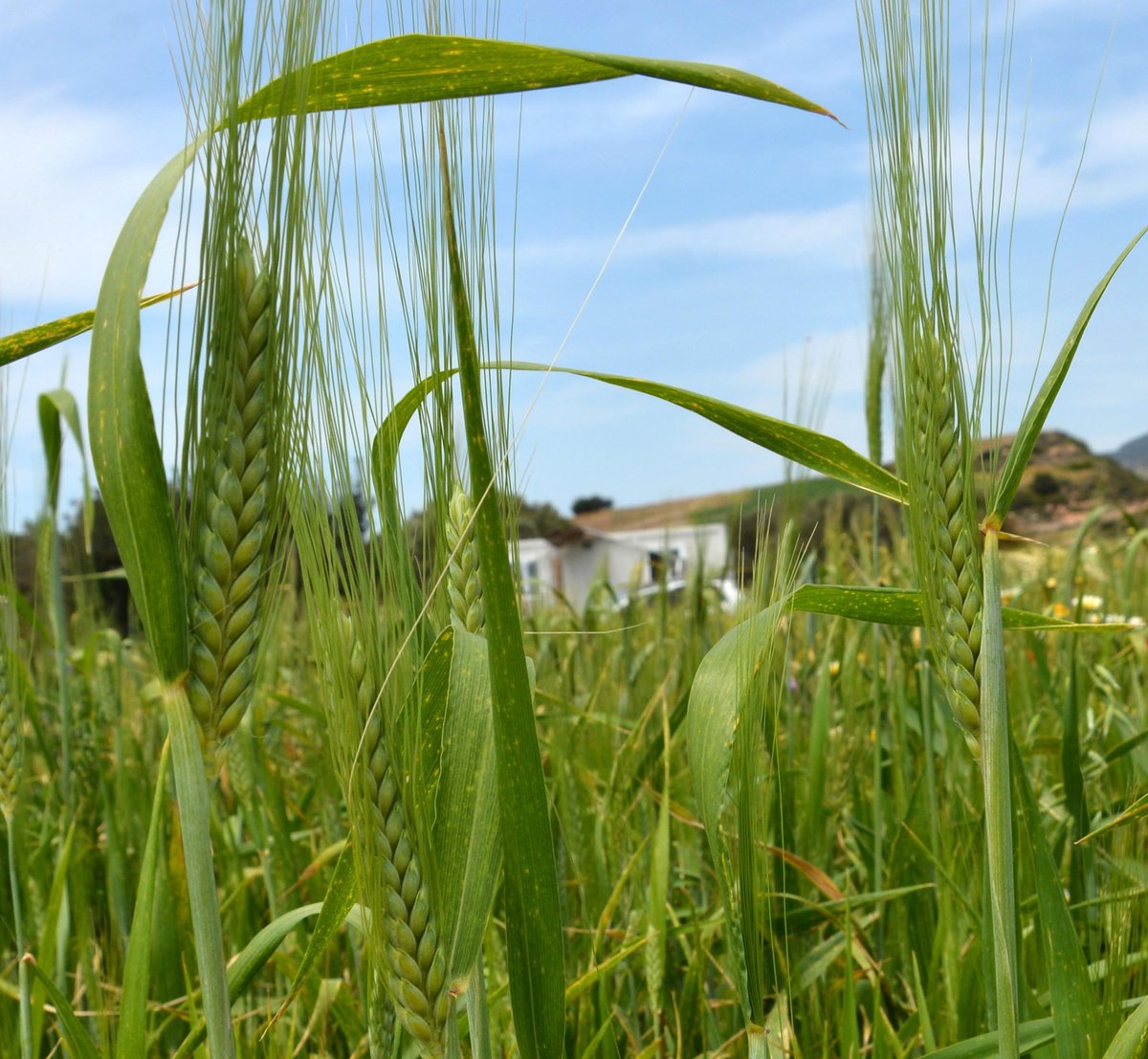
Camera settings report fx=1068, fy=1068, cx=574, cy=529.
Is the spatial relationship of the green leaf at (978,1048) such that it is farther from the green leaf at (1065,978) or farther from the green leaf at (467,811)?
the green leaf at (467,811)

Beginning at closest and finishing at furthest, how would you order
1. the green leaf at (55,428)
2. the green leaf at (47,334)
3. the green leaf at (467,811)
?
the green leaf at (467,811) → the green leaf at (47,334) → the green leaf at (55,428)

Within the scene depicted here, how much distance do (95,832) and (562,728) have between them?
1174 mm

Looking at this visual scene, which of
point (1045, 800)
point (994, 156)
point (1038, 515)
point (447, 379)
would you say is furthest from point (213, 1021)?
point (1038, 515)

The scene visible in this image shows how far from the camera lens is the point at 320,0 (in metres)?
0.63

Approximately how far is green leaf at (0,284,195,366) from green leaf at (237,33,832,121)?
21cm

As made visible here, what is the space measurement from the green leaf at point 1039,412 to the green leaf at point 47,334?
0.60 m

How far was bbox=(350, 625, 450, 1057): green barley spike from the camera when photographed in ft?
2.07

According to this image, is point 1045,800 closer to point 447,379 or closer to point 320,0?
point 447,379

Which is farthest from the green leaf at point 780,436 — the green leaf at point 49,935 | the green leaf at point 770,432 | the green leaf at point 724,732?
the green leaf at point 49,935

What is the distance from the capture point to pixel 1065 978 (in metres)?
0.83

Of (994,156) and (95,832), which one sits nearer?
(994,156)

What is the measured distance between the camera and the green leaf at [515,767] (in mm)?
617

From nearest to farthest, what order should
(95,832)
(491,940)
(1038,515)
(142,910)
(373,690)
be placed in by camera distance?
(373,690) < (142,910) < (491,940) < (95,832) < (1038,515)

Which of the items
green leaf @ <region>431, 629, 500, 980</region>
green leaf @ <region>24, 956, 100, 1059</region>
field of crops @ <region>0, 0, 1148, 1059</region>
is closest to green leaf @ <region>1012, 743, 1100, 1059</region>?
field of crops @ <region>0, 0, 1148, 1059</region>
